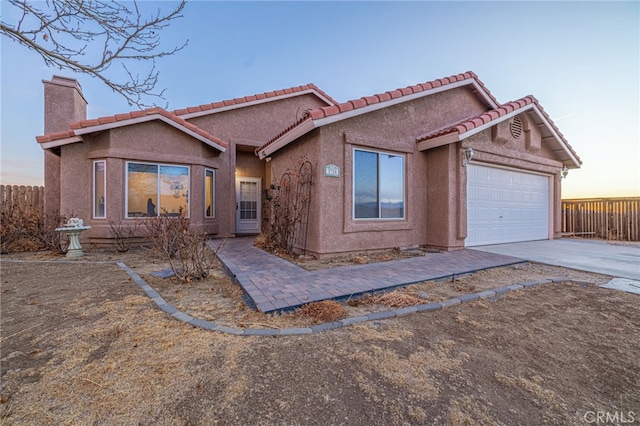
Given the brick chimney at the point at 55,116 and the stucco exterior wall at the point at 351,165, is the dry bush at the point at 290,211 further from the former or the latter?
the brick chimney at the point at 55,116

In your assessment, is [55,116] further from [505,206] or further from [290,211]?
[505,206]

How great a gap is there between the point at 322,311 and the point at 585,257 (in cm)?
774

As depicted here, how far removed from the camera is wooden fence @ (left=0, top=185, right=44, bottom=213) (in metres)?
9.29

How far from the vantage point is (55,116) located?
32.6 ft

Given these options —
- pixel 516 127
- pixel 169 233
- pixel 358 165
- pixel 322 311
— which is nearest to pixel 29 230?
pixel 169 233

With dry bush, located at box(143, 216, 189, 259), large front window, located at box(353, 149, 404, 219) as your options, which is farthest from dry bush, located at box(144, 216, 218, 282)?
large front window, located at box(353, 149, 404, 219)

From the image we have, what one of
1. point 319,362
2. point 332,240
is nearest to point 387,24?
point 332,240

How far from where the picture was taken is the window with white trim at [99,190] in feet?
27.8

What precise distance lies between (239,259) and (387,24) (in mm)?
11032

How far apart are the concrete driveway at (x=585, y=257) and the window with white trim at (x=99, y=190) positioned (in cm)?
1180

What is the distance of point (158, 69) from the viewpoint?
165 inches

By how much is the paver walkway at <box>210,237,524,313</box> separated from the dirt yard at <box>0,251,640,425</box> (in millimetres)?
391

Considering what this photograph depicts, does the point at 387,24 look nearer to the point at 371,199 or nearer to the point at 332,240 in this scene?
the point at 371,199

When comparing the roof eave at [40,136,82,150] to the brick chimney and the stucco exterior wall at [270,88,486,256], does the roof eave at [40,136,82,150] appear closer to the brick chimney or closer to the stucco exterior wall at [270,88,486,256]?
the brick chimney
